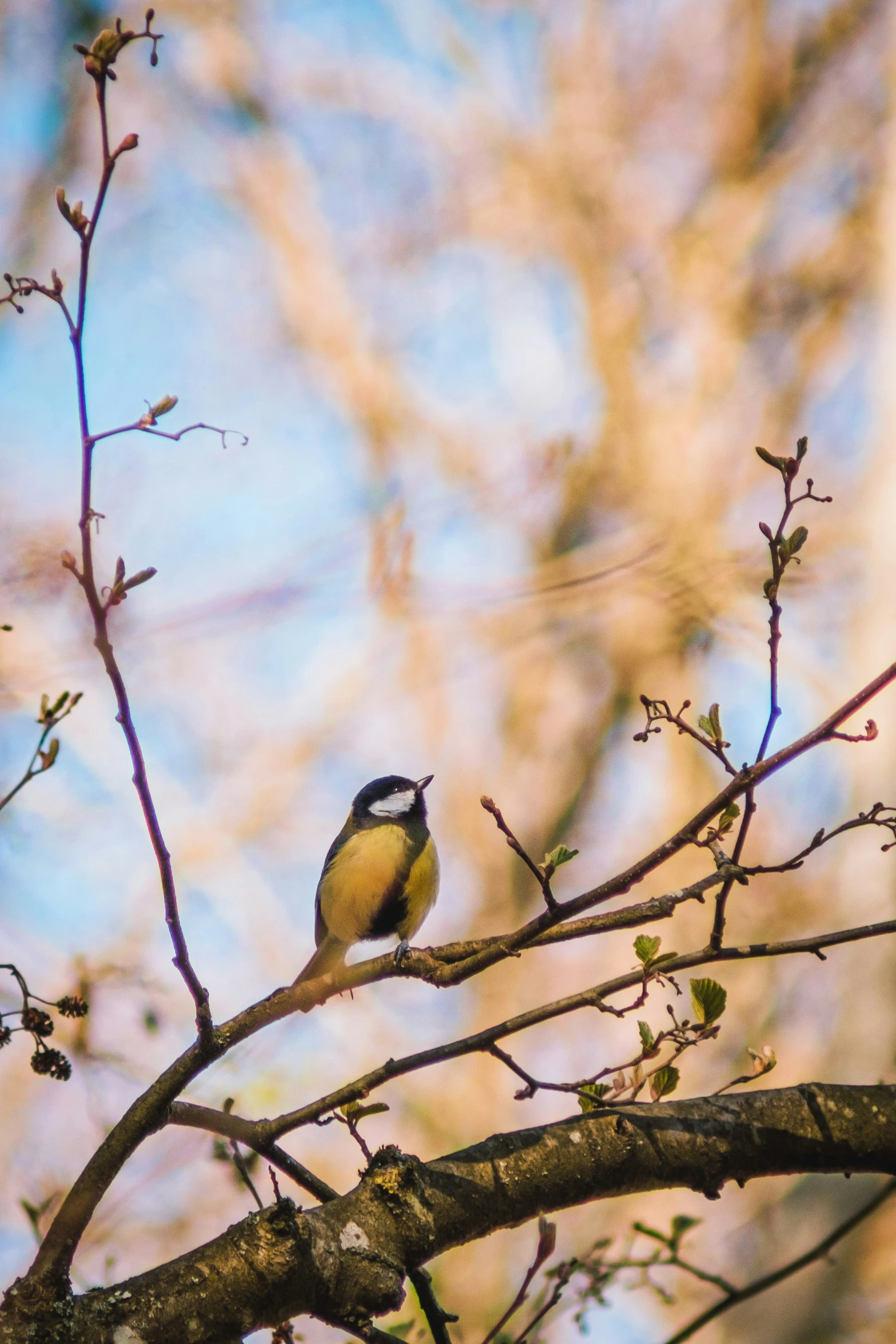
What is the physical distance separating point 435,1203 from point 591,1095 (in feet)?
0.93

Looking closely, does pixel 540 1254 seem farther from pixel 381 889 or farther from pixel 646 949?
pixel 381 889

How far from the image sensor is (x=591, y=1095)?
174 centimetres

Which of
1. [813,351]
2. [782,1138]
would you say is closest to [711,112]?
[813,351]

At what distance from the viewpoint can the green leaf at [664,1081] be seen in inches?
71.0

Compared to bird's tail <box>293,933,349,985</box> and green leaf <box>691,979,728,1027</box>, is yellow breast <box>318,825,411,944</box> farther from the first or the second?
green leaf <box>691,979,728,1027</box>

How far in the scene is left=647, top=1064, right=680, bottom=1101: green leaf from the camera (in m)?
1.80

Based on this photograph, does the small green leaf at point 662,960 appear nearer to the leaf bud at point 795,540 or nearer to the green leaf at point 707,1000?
the green leaf at point 707,1000

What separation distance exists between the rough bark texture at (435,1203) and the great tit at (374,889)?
1.82 m

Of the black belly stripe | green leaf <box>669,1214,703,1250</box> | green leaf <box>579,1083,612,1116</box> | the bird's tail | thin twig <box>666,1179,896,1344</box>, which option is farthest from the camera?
the bird's tail

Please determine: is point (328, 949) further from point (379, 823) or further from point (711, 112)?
point (711, 112)

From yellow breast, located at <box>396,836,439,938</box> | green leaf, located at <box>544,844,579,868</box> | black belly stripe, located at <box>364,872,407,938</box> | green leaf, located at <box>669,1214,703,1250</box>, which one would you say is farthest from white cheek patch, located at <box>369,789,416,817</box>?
green leaf, located at <box>544,844,579,868</box>

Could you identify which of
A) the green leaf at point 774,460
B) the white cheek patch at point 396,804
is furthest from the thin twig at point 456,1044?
the white cheek patch at point 396,804

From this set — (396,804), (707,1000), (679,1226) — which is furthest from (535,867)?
(396,804)

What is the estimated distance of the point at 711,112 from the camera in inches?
415
